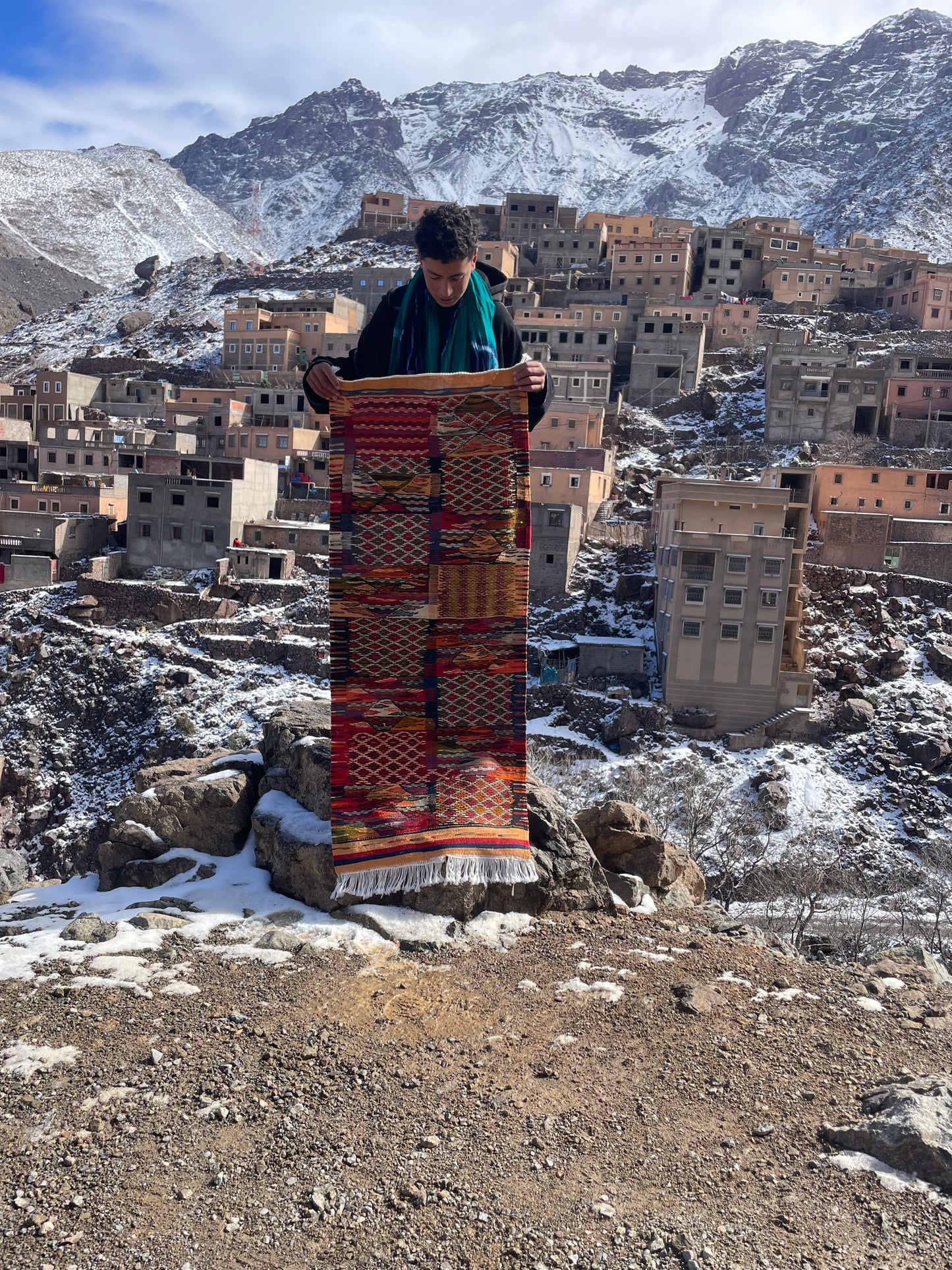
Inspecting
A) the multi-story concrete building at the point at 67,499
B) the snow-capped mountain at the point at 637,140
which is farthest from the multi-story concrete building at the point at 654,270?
the snow-capped mountain at the point at 637,140

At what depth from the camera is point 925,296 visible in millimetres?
52250

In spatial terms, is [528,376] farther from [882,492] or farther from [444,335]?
[882,492]

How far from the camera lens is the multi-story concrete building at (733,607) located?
27203 mm

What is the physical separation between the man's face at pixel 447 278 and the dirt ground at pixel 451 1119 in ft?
12.1

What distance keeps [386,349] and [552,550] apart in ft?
87.4

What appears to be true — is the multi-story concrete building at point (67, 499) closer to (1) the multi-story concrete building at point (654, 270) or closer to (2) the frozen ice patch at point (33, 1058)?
(1) the multi-story concrete building at point (654, 270)

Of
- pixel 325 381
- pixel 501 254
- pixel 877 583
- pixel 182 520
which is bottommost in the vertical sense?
pixel 877 583

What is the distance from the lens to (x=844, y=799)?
25609 millimetres

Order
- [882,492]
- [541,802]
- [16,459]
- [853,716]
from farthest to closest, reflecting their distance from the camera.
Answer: [16,459] < [882,492] < [853,716] < [541,802]

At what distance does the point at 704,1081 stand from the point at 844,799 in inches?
895

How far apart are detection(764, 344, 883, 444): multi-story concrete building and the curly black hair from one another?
3966 centimetres

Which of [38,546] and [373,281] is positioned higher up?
[373,281]

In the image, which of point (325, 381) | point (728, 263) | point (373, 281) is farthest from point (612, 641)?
point (373, 281)

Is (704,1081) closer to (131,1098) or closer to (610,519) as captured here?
(131,1098)
